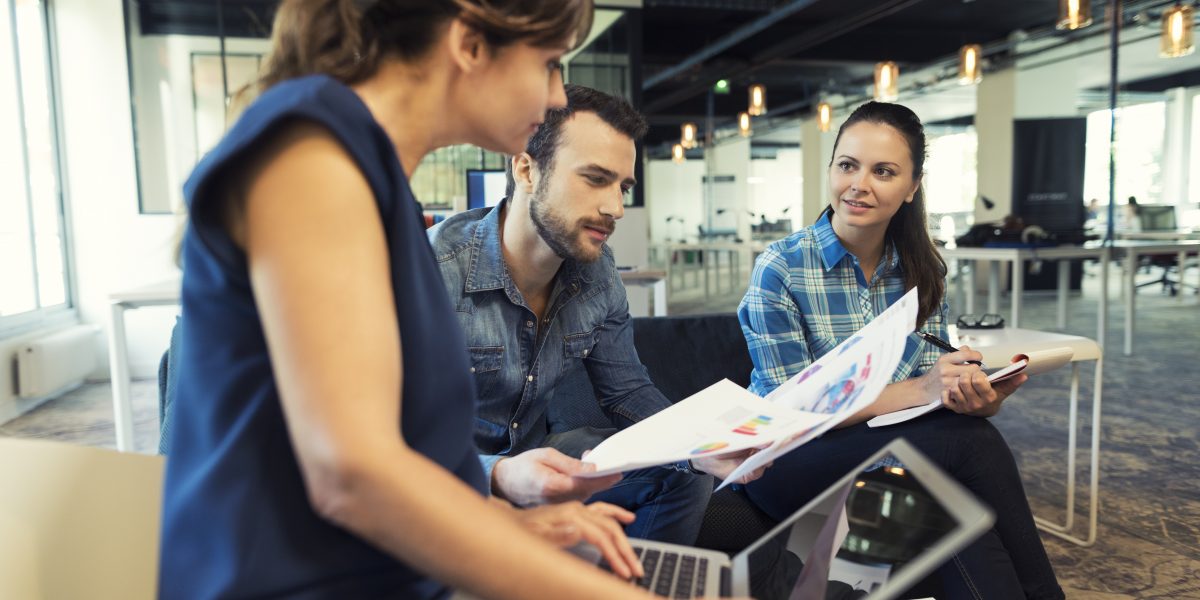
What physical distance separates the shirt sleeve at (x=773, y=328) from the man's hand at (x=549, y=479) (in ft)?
2.81

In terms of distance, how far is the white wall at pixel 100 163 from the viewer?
536cm

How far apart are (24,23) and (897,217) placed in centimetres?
551

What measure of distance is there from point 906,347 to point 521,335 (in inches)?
38.5

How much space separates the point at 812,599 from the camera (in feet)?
2.51

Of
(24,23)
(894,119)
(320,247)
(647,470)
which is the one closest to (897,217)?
(894,119)

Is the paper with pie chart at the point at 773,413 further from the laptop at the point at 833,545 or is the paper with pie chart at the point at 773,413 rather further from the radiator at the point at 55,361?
the radiator at the point at 55,361

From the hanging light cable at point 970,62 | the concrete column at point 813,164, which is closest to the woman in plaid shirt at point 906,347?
the hanging light cable at point 970,62

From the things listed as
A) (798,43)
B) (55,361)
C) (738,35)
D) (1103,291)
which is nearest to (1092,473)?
(1103,291)

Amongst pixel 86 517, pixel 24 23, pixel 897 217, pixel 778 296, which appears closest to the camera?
pixel 86 517

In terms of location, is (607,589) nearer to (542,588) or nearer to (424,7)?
(542,588)

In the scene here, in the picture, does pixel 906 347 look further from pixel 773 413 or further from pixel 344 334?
pixel 344 334

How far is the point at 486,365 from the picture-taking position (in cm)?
139

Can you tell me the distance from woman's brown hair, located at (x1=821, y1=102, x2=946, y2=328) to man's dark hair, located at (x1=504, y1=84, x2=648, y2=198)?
0.67 m

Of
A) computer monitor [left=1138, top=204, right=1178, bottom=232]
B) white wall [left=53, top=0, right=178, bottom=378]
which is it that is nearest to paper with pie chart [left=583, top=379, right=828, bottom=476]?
white wall [left=53, top=0, right=178, bottom=378]
